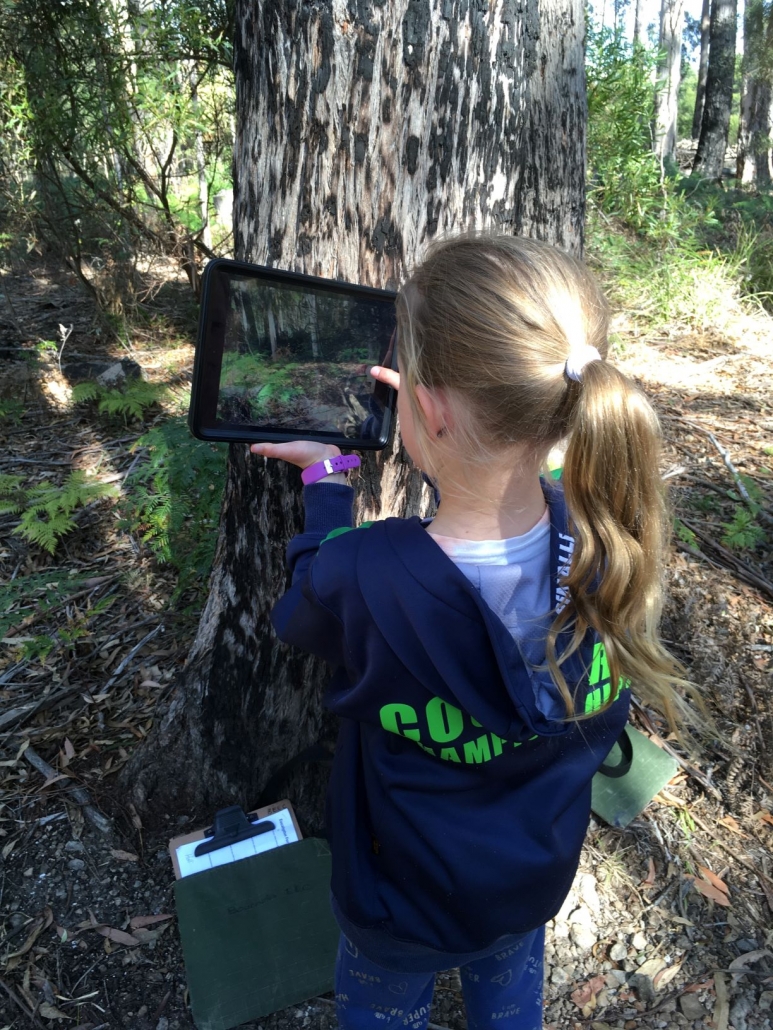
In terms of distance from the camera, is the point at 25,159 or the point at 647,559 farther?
the point at 25,159

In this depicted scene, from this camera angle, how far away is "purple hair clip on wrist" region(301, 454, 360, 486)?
166cm

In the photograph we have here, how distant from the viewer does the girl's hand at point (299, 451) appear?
5.50 ft

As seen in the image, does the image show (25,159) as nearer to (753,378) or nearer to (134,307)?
(134,307)

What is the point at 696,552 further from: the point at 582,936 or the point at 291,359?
the point at 291,359

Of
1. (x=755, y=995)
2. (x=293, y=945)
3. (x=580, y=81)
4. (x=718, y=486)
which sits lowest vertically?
(x=755, y=995)

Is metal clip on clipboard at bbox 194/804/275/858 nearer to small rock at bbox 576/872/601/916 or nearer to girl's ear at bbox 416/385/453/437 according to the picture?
small rock at bbox 576/872/601/916

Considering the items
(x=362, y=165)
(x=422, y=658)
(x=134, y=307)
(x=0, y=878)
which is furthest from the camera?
(x=134, y=307)

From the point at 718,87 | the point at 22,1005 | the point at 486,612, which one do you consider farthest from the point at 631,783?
the point at 718,87

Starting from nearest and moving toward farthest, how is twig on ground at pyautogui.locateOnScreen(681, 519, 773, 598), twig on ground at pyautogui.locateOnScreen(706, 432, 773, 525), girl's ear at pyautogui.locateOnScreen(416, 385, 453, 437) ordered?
1. girl's ear at pyautogui.locateOnScreen(416, 385, 453, 437)
2. twig on ground at pyautogui.locateOnScreen(681, 519, 773, 598)
3. twig on ground at pyautogui.locateOnScreen(706, 432, 773, 525)

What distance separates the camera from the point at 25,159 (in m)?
6.02

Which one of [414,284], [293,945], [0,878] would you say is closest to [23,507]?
[0,878]

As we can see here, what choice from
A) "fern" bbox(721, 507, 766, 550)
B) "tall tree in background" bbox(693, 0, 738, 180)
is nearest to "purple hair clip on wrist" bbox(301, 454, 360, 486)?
"fern" bbox(721, 507, 766, 550)

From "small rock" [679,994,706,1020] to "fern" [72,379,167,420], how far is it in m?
4.36

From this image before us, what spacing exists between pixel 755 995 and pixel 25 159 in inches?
278
